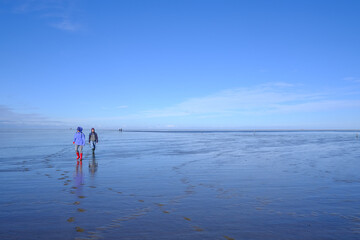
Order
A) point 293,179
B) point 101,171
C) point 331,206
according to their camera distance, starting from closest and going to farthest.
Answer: point 331,206 < point 293,179 < point 101,171

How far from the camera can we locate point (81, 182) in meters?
12.1

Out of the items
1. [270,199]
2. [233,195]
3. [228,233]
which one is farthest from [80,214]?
[270,199]

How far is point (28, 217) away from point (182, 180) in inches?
269

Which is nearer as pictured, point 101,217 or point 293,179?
point 101,217

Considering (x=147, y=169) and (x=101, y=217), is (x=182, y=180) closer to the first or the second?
(x=147, y=169)

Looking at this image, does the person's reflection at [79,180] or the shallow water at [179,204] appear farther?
the person's reflection at [79,180]

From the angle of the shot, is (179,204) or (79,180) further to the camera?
(79,180)

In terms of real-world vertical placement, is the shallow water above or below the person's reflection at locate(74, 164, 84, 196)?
below

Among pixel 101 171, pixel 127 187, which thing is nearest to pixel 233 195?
pixel 127 187

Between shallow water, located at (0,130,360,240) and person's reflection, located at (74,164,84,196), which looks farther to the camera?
person's reflection, located at (74,164,84,196)

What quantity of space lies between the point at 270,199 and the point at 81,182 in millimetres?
8082

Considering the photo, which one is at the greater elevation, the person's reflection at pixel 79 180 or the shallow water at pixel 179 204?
the person's reflection at pixel 79 180

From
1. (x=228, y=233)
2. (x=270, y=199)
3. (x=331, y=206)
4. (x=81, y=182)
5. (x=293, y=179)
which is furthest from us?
(x=293, y=179)

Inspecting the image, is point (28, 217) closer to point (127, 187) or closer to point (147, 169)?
point (127, 187)
